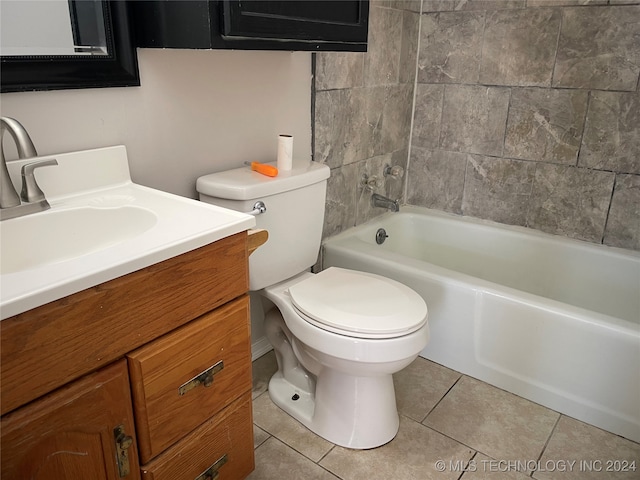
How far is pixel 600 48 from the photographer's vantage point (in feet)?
6.42

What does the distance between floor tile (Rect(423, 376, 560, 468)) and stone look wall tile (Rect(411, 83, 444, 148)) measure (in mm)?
1244

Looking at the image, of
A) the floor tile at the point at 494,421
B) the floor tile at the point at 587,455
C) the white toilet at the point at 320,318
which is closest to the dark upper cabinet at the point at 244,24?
the white toilet at the point at 320,318

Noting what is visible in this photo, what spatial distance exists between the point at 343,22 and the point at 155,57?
1.82 feet

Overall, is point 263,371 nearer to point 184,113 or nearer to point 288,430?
point 288,430

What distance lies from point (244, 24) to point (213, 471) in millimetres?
1074

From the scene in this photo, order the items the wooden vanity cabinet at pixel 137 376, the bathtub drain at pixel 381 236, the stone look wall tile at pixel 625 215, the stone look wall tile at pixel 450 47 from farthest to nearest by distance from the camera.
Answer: the bathtub drain at pixel 381 236 < the stone look wall tile at pixel 450 47 < the stone look wall tile at pixel 625 215 < the wooden vanity cabinet at pixel 137 376

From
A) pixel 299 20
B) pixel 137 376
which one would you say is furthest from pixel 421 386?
pixel 299 20

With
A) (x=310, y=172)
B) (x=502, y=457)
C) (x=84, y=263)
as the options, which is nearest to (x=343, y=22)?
(x=310, y=172)

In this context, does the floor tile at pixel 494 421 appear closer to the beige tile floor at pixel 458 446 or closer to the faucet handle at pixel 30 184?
the beige tile floor at pixel 458 446

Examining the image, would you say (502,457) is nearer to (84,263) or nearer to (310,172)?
(310,172)

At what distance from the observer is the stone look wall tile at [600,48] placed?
1.89m

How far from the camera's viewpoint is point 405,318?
1427mm

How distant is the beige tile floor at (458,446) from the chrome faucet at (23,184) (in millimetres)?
964

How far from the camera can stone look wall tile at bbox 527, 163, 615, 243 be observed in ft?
6.88
